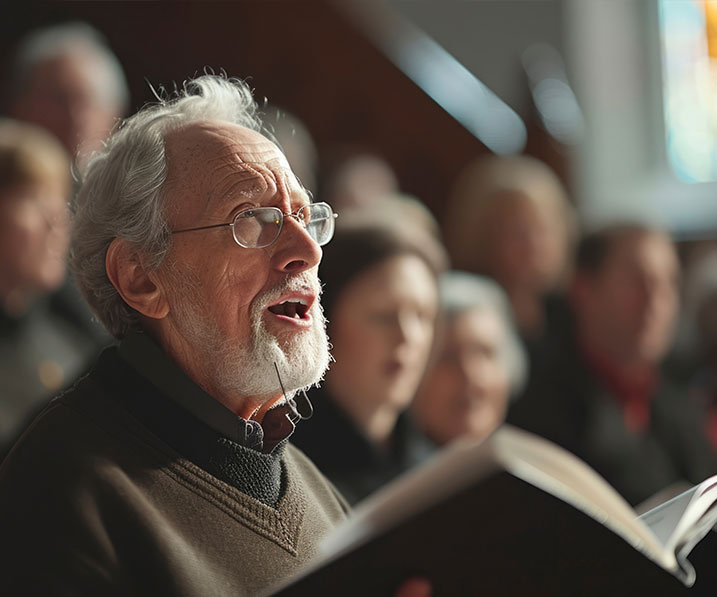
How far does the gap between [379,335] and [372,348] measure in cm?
4

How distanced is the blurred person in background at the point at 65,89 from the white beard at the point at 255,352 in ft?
6.88

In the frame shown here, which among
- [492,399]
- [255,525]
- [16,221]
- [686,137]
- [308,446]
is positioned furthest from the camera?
[686,137]

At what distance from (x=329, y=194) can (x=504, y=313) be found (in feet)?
→ 3.08

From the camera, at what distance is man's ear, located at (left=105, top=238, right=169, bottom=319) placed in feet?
4.79

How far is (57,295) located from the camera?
10.3ft

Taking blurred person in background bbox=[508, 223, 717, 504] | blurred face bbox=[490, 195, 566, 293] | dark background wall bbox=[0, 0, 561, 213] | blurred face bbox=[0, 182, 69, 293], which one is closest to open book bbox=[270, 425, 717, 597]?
blurred face bbox=[0, 182, 69, 293]

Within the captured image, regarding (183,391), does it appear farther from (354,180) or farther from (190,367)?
(354,180)

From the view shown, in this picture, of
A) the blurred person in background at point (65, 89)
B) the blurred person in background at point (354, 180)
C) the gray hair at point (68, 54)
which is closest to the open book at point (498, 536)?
the blurred person in background at point (65, 89)

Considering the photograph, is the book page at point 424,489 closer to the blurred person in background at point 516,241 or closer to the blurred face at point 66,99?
the blurred face at point 66,99

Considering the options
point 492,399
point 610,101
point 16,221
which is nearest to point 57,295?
point 16,221

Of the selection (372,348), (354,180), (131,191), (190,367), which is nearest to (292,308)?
(190,367)

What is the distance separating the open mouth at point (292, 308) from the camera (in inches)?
57.8

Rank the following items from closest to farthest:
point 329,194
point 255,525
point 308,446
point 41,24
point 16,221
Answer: point 255,525, point 308,446, point 16,221, point 329,194, point 41,24

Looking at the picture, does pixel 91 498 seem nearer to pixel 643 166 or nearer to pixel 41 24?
pixel 41 24
